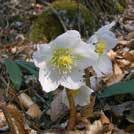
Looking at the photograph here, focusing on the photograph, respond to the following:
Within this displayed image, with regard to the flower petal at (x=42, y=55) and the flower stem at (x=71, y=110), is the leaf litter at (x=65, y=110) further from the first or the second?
the flower petal at (x=42, y=55)

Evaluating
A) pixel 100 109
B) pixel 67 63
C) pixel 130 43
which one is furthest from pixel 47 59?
pixel 130 43

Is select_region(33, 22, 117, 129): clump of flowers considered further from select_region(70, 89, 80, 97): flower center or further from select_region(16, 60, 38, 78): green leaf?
select_region(16, 60, 38, 78): green leaf

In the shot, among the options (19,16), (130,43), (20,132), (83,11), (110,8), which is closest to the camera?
(20,132)

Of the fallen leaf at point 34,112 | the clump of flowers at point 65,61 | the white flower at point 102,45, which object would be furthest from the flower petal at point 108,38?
the fallen leaf at point 34,112

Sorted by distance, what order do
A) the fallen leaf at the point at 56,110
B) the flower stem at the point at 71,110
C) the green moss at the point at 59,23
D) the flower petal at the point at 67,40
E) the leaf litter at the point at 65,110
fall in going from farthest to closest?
the green moss at the point at 59,23 → the fallen leaf at the point at 56,110 → the leaf litter at the point at 65,110 → the flower stem at the point at 71,110 → the flower petal at the point at 67,40

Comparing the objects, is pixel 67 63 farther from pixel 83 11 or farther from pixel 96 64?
pixel 83 11

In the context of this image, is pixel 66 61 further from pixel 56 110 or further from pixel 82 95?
pixel 56 110

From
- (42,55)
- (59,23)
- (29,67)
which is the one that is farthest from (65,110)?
(59,23)

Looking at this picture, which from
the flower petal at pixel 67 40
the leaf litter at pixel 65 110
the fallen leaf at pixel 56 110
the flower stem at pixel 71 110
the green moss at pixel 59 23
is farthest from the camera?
the green moss at pixel 59 23
